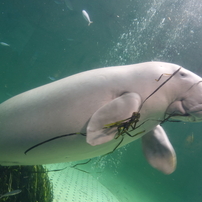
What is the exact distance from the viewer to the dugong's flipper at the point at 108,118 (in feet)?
5.19

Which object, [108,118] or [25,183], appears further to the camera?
[25,183]

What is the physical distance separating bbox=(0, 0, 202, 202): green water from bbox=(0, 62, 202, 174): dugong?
249 inches

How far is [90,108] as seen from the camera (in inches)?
74.3

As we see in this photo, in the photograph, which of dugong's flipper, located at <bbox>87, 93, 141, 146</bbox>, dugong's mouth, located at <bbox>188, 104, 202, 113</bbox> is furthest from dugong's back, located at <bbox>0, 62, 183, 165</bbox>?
dugong's mouth, located at <bbox>188, 104, 202, 113</bbox>

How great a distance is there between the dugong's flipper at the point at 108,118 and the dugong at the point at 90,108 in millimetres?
13

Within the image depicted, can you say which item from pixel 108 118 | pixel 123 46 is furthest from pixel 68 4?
pixel 108 118

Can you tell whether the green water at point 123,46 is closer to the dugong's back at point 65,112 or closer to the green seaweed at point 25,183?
the green seaweed at point 25,183

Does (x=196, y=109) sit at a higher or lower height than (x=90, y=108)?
lower

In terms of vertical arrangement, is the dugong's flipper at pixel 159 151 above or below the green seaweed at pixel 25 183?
below

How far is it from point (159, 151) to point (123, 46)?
8.75 meters

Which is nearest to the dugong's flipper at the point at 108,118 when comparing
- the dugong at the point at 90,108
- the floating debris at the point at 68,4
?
the dugong at the point at 90,108

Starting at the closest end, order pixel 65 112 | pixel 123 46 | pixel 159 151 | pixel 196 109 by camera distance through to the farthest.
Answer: pixel 196 109 < pixel 65 112 < pixel 159 151 < pixel 123 46

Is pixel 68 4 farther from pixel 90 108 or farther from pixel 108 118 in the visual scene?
pixel 108 118

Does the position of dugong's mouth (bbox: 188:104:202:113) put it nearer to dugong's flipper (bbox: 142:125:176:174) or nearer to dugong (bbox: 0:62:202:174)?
dugong (bbox: 0:62:202:174)
